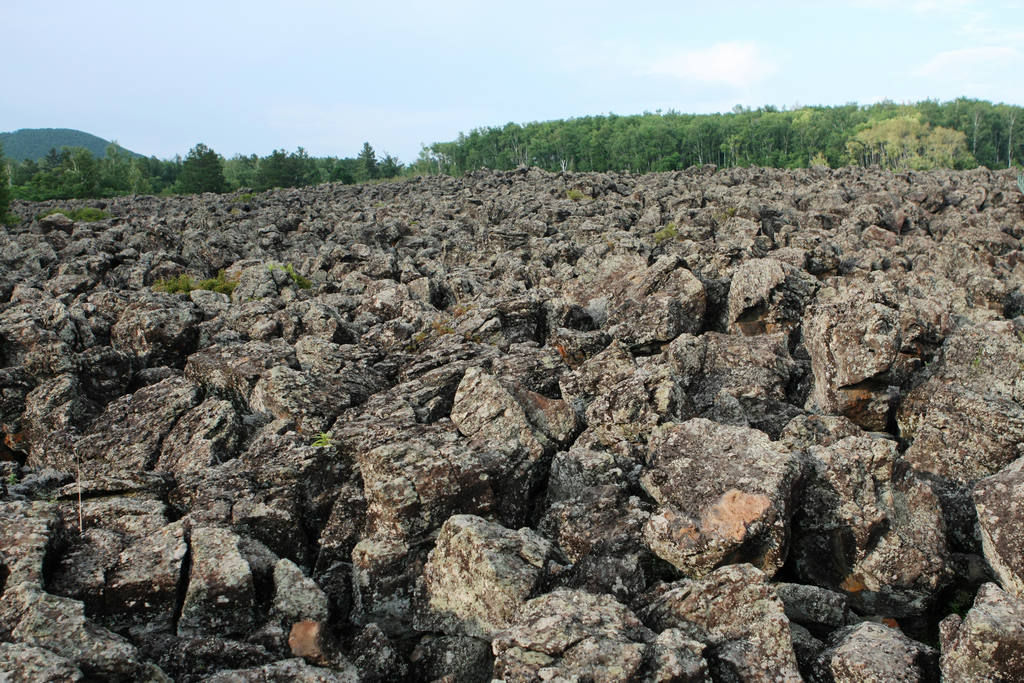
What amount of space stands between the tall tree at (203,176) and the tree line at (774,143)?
254 ft

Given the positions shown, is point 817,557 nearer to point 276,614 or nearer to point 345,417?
point 276,614

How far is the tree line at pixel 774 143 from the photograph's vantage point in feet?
442

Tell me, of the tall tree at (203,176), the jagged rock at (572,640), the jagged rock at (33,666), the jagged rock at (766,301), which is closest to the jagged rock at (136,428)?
the jagged rock at (33,666)

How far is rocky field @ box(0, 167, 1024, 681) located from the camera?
7.66m

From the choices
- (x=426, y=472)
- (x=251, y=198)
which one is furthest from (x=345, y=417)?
(x=251, y=198)

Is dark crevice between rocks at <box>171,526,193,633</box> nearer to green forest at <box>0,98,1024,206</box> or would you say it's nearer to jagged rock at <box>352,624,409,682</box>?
jagged rock at <box>352,624,409,682</box>

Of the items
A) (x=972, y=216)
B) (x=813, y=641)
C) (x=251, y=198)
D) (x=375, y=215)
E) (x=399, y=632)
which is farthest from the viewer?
(x=251, y=198)

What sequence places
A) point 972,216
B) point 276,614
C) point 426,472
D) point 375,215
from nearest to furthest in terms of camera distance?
point 276,614 → point 426,472 → point 972,216 → point 375,215

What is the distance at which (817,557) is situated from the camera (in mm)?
9734

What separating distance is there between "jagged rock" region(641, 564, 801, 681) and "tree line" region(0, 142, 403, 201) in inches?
3009

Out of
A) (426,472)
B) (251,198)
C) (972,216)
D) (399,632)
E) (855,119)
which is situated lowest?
(399,632)

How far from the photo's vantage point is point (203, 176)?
94625mm

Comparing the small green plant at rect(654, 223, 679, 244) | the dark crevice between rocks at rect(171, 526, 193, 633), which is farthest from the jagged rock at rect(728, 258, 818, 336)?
the small green plant at rect(654, 223, 679, 244)

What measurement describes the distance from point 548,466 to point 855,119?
204884mm
